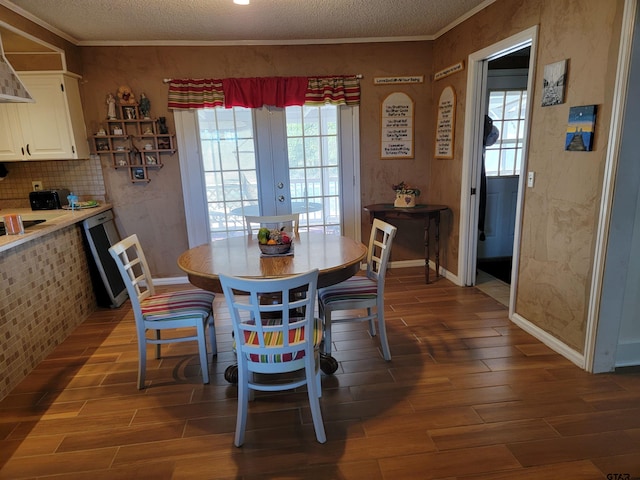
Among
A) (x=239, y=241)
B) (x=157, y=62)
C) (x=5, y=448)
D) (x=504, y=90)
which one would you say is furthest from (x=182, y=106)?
(x=504, y=90)

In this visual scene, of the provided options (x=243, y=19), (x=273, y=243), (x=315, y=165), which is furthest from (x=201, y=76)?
(x=273, y=243)

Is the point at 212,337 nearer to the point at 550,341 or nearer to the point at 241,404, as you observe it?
the point at 241,404

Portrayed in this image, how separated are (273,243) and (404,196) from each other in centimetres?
204

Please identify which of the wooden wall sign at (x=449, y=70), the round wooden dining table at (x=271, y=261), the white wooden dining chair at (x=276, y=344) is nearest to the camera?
the white wooden dining chair at (x=276, y=344)

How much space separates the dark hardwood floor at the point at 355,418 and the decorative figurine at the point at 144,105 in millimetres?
2215

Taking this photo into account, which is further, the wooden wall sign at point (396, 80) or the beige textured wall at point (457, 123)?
the wooden wall sign at point (396, 80)

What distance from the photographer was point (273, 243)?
7.82 ft

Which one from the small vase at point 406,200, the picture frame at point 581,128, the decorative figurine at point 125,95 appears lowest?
the small vase at point 406,200

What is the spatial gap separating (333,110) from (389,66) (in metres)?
0.73

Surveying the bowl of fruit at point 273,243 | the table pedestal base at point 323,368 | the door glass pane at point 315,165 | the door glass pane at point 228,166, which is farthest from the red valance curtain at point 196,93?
the table pedestal base at point 323,368

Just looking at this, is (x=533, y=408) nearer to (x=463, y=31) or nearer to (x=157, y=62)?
(x=463, y=31)

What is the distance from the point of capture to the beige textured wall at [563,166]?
6.91 ft

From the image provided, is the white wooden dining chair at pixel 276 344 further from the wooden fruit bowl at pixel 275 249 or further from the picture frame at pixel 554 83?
the picture frame at pixel 554 83

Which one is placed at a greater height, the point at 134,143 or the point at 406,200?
the point at 134,143
